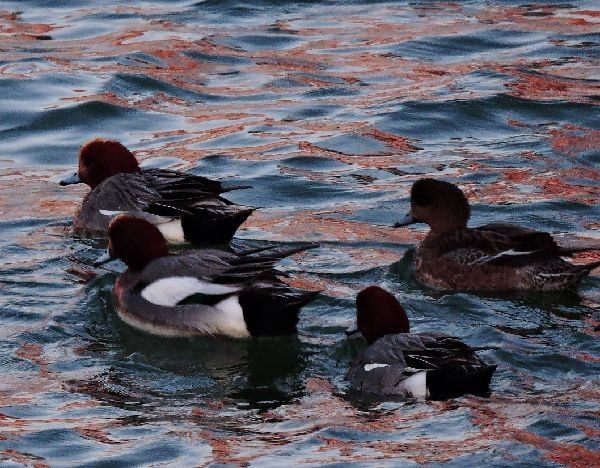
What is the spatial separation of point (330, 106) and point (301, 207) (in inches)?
125

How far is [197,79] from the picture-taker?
1594cm

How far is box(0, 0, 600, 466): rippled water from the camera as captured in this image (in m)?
7.45

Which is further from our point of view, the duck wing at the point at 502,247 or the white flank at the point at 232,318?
the duck wing at the point at 502,247

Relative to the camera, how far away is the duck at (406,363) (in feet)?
25.1

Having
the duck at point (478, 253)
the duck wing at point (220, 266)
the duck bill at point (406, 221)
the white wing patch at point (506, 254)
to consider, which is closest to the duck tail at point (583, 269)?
the duck at point (478, 253)

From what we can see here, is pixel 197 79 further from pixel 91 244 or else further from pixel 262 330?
pixel 262 330

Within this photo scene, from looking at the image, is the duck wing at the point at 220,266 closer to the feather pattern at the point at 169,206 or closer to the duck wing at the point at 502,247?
the duck wing at the point at 502,247

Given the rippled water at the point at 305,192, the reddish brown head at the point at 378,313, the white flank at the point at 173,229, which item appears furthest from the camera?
the white flank at the point at 173,229

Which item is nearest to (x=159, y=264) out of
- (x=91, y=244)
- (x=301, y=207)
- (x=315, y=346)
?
(x=315, y=346)

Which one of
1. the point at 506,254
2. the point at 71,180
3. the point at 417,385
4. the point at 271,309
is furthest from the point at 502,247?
the point at 71,180

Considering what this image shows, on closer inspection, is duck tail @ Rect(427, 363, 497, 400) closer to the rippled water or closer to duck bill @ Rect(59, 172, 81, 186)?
the rippled water

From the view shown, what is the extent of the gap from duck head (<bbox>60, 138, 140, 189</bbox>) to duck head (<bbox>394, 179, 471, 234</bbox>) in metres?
2.39

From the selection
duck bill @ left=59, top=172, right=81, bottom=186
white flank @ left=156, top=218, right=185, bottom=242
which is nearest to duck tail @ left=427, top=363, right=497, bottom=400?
white flank @ left=156, top=218, right=185, bottom=242

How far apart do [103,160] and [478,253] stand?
3.14 m
